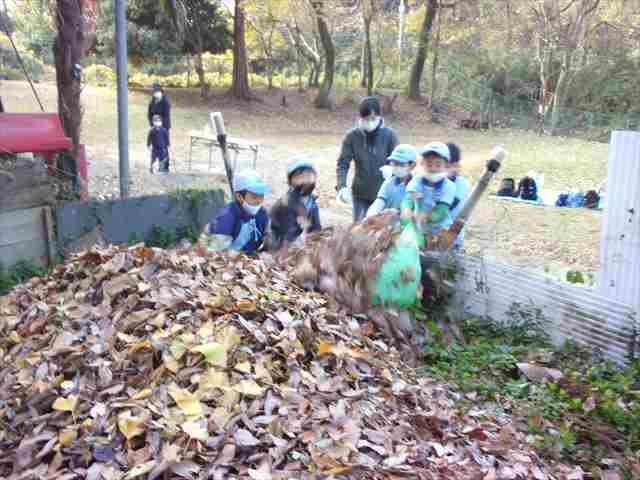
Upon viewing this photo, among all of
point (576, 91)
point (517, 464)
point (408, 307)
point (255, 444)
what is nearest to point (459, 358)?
point (408, 307)

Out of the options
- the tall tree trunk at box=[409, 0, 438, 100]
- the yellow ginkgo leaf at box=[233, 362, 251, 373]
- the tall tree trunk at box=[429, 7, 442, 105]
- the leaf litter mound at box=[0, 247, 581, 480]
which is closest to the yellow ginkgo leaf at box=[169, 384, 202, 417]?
the leaf litter mound at box=[0, 247, 581, 480]

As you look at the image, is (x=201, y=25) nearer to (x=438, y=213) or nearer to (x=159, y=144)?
(x=159, y=144)

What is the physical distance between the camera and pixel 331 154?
1770cm

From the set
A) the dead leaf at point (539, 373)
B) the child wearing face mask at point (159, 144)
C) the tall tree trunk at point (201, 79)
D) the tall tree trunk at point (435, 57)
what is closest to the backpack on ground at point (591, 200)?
the child wearing face mask at point (159, 144)

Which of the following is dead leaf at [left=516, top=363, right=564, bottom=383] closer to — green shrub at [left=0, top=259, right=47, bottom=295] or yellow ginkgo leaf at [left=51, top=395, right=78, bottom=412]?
yellow ginkgo leaf at [left=51, top=395, right=78, bottom=412]

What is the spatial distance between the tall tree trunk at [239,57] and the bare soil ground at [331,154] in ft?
1.80

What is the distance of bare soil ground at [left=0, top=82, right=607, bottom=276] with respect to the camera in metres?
8.87

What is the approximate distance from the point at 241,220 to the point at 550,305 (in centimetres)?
221

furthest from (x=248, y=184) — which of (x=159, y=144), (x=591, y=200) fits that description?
(x=159, y=144)

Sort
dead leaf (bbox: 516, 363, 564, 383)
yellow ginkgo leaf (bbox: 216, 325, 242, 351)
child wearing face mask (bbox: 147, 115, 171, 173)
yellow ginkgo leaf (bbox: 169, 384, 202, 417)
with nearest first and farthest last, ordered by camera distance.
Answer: yellow ginkgo leaf (bbox: 169, 384, 202, 417), yellow ginkgo leaf (bbox: 216, 325, 242, 351), dead leaf (bbox: 516, 363, 564, 383), child wearing face mask (bbox: 147, 115, 171, 173)

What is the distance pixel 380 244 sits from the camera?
4.17 meters

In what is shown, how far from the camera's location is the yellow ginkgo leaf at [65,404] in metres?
2.61

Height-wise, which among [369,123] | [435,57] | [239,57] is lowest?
[369,123]

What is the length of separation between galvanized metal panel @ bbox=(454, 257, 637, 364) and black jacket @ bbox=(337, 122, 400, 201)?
1.38 meters
